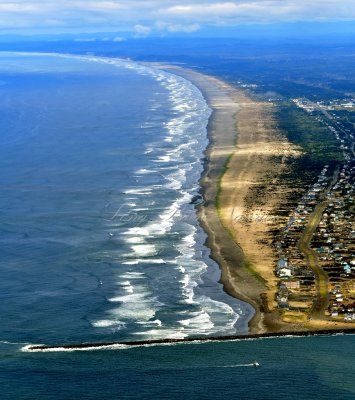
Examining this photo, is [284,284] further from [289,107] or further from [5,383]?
[289,107]

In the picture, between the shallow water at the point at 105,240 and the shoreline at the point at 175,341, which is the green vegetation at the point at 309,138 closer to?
the shallow water at the point at 105,240

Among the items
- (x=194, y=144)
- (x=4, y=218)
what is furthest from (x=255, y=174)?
(x=4, y=218)

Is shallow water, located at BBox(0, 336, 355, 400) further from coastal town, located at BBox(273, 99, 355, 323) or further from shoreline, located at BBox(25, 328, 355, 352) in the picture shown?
coastal town, located at BBox(273, 99, 355, 323)

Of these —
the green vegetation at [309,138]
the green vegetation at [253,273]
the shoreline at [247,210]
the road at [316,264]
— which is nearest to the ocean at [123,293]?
the shoreline at [247,210]

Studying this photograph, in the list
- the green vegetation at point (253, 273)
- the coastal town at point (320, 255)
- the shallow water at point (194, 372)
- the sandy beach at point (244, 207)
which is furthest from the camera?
the green vegetation at point (253, 273)

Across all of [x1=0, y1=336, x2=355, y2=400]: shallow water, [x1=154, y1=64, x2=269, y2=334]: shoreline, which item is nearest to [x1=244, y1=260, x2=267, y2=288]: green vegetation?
[x1=154, y1=64, x2=269, y2=334]: shoreline

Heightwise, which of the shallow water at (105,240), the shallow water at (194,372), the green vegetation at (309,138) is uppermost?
the green vegetation at (309,138)
